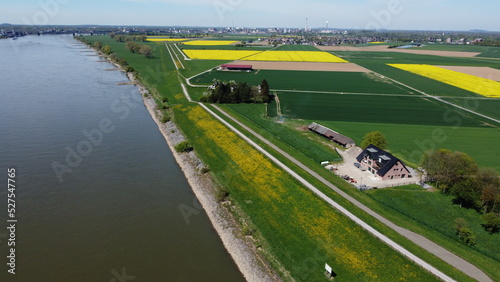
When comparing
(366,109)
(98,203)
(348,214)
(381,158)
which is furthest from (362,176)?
(366,109)

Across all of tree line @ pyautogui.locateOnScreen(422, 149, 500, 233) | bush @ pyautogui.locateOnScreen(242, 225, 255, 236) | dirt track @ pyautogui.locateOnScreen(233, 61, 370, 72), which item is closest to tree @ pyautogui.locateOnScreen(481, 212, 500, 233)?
tree line @ pyautogui.locateOnScreen(422, 149, 500, 233)

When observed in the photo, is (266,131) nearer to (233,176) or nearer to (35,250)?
(233,176)

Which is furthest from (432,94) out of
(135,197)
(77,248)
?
(77,248)

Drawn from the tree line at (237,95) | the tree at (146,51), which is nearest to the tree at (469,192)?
the tree line at (237,95)

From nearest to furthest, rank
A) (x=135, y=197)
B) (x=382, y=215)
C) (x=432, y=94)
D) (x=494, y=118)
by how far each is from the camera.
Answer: (x=382, y=215)
(x=135, y=197)
(x=494, y=118)
(x=432, y=94)

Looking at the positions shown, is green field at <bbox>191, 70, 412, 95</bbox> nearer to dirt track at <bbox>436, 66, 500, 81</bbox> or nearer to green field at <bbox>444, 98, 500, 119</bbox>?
green field at <bbox>444, 98, 500, 119</bbox>

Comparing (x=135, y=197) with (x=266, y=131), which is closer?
(x=135, y=197)

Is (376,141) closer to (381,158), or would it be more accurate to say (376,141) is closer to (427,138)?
(381,158)
